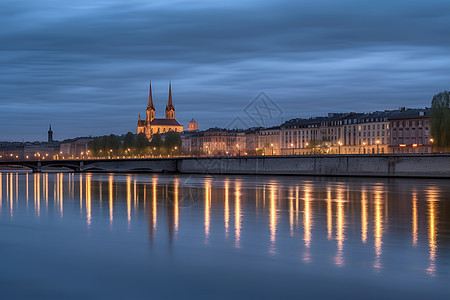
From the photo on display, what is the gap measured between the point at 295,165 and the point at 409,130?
29.1 meters

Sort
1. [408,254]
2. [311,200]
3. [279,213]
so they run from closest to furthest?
[408,254] < [279,213] < [311,200]

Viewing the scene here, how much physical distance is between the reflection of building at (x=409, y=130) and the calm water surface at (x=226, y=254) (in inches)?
2979

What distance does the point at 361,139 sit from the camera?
11919 cm

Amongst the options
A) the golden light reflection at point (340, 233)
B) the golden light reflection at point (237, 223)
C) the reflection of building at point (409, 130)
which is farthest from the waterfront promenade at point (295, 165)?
the golden light reflection at point (237, 223)

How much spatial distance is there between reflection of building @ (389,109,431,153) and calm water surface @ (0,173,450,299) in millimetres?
75675

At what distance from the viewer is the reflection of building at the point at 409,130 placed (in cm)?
10000

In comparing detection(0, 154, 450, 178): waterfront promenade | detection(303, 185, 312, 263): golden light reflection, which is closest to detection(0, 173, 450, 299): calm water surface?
detection(303, 185, 312, 263): golden light reflection

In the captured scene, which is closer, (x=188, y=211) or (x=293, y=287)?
(x=293, y=287)

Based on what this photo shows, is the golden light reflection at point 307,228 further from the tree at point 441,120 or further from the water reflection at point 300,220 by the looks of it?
the tree at point 441,120

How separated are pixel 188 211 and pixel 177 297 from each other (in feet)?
50.5

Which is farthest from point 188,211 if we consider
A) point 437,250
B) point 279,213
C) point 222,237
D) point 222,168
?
point 222,168

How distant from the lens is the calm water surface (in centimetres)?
1205

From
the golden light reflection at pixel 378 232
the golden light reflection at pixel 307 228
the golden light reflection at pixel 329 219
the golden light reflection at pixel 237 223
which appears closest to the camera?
the golden light reflection at pixel 378 232

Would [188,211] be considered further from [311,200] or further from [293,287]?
[293,287]
